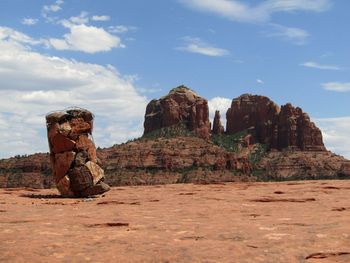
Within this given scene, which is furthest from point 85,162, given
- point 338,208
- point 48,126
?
point 338,208

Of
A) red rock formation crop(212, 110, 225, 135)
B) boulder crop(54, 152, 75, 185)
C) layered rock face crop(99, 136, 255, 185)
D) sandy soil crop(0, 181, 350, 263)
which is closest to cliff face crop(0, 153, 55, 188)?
layered rock face crop(99, 136, 255, 185)

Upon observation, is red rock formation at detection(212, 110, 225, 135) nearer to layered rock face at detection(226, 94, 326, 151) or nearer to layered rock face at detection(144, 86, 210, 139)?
layered rock face at detection(226, 94, 326, 151)

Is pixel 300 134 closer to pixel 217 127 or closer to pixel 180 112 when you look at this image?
pixel 217 127

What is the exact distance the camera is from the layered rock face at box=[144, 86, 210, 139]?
167875mm

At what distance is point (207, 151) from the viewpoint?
136m

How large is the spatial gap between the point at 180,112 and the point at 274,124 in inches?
1311

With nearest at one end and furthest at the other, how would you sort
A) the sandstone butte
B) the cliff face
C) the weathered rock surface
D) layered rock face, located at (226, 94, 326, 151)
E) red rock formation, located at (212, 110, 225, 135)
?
the cliff face → the sandstone butte → the weathered rock surface → layered rock face, located at (226, 94, 326, 151) → red rock formation, located at (212, 110, 225, 135)

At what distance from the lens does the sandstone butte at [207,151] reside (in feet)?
391

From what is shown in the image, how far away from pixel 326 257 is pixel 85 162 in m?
19.9

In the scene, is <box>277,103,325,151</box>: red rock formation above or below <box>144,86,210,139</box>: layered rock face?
below

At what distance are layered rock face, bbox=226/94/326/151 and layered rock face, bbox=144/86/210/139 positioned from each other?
12892mm

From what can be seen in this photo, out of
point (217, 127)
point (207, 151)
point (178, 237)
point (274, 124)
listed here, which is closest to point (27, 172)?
point (207, 151)

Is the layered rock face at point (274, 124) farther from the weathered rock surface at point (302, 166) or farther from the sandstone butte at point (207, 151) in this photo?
the weathered rock surface at point (302, 166)

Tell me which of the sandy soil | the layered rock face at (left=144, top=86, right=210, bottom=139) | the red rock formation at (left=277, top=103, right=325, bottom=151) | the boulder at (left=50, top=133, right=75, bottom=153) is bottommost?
the sandy soil
